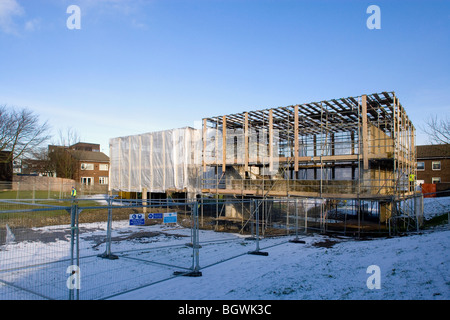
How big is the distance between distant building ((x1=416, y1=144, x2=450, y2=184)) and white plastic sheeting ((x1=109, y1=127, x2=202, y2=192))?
37892mm

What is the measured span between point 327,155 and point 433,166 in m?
36.1

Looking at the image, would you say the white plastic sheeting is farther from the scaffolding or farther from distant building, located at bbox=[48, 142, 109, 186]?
distant building, located at bbox=[48, 142, 109, 186]

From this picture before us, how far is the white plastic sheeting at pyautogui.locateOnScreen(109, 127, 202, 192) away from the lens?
26.5 metres

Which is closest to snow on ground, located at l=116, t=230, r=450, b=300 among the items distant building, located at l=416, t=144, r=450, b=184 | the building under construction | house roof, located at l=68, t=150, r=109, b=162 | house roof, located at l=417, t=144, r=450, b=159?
the building under construction

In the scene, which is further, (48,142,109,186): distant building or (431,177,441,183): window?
(48,142,109,186): distant building

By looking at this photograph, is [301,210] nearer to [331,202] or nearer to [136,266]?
[331,202]

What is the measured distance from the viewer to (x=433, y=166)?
151 ft

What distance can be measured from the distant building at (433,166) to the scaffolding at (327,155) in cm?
2535

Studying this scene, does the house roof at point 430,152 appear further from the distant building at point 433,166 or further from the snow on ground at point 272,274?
the snow on ground at point 272,274

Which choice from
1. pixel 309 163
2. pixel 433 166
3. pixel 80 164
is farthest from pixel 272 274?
pixel 80 164

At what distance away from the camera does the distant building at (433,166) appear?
147 ft

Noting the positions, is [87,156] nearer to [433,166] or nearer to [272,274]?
[272,274]
